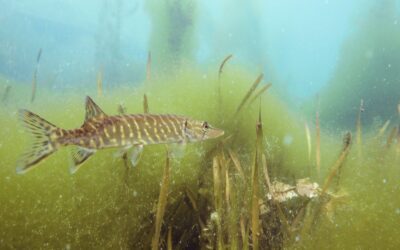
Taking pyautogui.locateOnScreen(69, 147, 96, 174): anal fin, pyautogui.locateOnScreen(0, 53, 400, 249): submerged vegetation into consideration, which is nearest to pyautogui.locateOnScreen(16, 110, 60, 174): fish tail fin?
pyautogui.locateOnScreen(69, 147, 96, 174): anal fin

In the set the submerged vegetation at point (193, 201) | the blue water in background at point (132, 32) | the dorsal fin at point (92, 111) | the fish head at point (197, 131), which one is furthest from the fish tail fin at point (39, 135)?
the blue water in background at point (132, 32)

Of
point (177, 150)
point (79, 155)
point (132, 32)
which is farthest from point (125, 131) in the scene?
point (132, 32)

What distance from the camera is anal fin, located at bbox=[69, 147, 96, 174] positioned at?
3449mm

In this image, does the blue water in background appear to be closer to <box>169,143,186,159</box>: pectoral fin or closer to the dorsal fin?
<box>169,143,186,159</box>: pectoral fin

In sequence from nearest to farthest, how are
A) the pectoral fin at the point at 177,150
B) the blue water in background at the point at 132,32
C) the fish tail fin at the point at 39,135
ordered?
the fish tail fin at the point at 39,135 < the pectoral fin at the point at 177,150 < the blue water in background at the point at 132,32

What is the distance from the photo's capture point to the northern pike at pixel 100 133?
3373mm

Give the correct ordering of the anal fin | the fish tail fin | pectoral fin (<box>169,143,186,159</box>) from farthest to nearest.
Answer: pectoral fin (<box>169,143,186,159</box>) < the anal fin < the fish tail fin

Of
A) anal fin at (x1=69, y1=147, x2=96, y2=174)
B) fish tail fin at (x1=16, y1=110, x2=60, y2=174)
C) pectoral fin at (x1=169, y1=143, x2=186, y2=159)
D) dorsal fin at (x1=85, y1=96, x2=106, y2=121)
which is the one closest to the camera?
fish tail fin at (x1=16, y1=110, x2=60, y2=174)

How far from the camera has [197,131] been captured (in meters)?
4.20

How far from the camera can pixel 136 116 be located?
3.79m

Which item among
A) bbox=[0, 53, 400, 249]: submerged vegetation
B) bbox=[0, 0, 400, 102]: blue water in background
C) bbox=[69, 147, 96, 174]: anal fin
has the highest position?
bbox=[0, 0, 400, 102]: blue water in background

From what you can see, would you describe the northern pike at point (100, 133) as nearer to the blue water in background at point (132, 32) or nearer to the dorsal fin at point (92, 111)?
the dorsal fin at point (92, 111)

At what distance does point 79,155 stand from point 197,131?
4.33 ft

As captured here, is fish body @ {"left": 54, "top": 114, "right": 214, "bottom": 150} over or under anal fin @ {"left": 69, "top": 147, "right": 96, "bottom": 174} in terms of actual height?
over
